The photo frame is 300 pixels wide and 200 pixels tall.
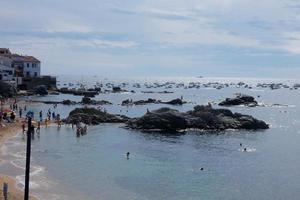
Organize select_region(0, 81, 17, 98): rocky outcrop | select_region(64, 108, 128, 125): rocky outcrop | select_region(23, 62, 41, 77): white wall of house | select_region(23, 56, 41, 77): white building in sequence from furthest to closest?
select_region(23, 62, 41, 77): white wall of house → select_region(23, 56, 41, 77): white building → select_region(0, 81, 17, 98): rocky outcrop → select_region(64, 108, 128, 125): rocky outcrop

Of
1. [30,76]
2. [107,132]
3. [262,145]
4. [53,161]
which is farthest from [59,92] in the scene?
[53,161]

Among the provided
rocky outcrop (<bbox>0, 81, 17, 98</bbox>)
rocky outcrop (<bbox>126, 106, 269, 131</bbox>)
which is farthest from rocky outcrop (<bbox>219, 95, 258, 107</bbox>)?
rocky outcrop (<bbox>0, 81, 17, 98</bbox>)

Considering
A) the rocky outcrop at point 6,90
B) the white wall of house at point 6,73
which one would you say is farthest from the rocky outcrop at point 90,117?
the white wall of house at point 6,73

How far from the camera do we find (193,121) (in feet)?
278

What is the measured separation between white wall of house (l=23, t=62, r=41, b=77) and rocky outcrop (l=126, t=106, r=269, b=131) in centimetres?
6885

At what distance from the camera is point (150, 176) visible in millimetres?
46656

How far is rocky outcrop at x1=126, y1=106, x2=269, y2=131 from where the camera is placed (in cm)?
8155

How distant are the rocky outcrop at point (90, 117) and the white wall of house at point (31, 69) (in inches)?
2449

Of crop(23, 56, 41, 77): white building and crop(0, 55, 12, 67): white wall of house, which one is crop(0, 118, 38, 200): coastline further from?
crop(23, 56, 41, 77): white building

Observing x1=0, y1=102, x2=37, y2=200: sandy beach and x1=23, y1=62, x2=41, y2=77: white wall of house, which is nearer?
x1=0, y1=102, x2=37, y2=200: sandy beach

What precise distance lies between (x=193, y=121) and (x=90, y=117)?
17027mm

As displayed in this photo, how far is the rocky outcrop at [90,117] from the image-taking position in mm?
83188

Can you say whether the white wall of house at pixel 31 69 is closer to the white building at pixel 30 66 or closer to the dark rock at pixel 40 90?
the white building at pixel 30 66

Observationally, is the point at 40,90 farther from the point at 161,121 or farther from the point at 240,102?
the point at 161,121
